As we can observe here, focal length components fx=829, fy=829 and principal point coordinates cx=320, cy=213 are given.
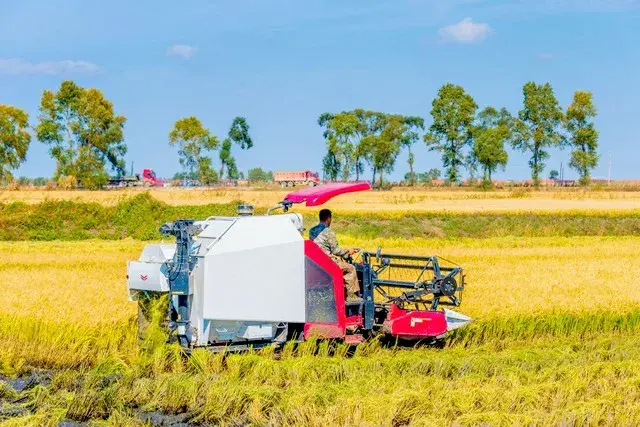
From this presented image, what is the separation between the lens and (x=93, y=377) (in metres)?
9.80

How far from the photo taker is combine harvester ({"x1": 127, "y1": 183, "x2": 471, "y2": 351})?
1020 cm

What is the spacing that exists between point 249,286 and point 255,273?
178mm

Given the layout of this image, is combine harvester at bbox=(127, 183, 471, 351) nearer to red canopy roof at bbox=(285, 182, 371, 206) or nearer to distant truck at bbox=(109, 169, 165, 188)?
red canopy roof at bbox=(285, 182, 371, 206)

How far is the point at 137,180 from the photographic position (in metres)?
89.6

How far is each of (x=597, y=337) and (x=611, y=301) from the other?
1486 mm

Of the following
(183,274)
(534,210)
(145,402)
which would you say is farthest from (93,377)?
(534,210)

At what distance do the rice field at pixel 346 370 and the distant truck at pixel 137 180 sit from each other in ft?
233

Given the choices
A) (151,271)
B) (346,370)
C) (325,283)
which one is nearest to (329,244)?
(325,283)

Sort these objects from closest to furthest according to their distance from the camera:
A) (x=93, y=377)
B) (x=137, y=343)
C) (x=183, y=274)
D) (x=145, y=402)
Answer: (x=145, y=402) → (x=93, y=377) → (x=183, y=274) → (x=137, y=343)

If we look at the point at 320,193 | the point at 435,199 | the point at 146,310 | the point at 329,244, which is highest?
the point at 320,193

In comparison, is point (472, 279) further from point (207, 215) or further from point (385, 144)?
point (385, 144)

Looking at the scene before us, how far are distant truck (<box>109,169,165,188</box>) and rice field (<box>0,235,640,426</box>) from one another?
70.9 m

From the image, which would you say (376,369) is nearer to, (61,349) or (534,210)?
(61,349)

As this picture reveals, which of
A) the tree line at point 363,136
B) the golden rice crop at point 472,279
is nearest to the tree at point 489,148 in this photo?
the tree line at point 363,136
